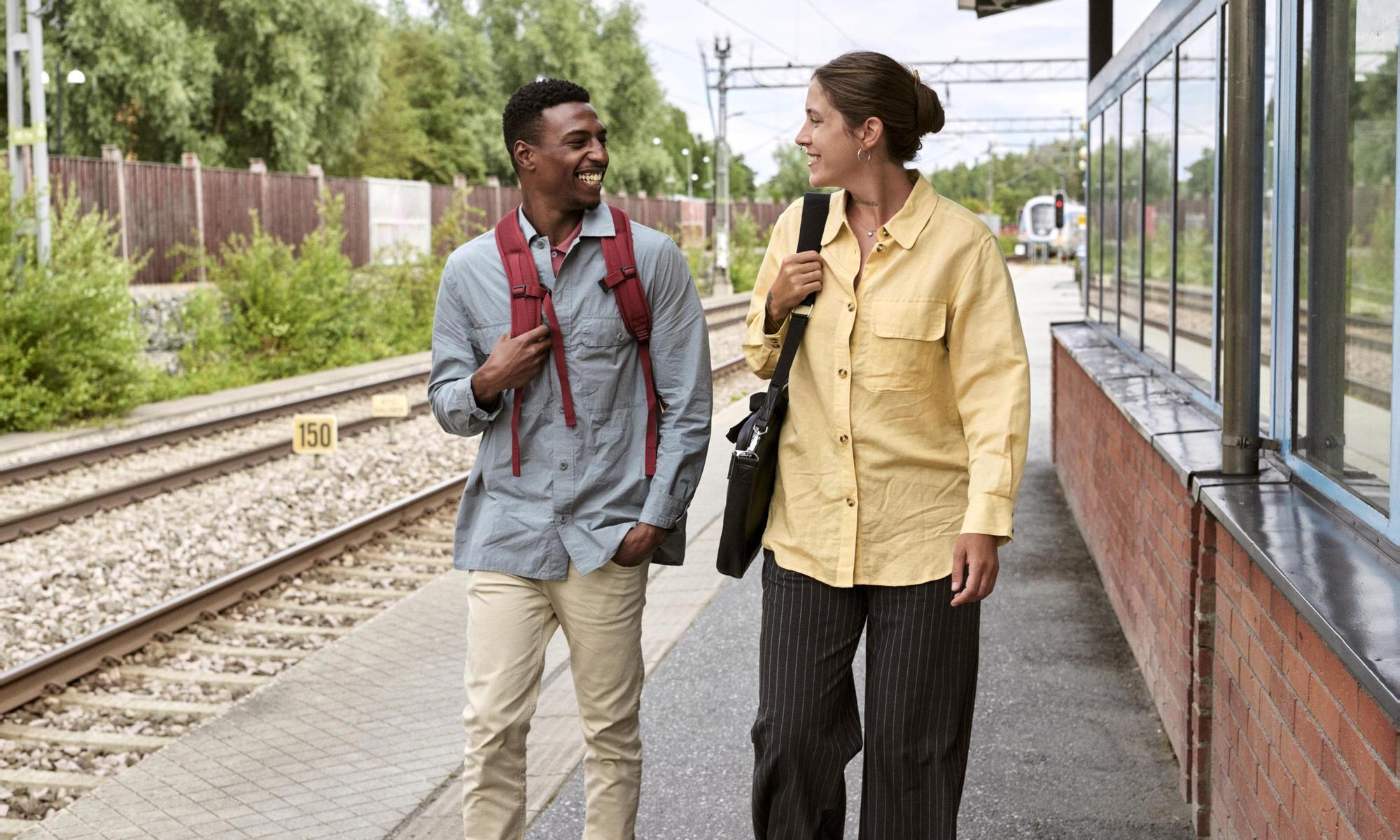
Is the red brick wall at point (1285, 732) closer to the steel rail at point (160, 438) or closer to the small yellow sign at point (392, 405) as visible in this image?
the steel rail at point (160, 438)

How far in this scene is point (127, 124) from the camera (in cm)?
3666

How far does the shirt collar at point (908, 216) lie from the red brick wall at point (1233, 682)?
1.06 meters

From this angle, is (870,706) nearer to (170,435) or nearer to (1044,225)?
(170,435)

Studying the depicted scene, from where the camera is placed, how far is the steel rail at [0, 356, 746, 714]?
627cm

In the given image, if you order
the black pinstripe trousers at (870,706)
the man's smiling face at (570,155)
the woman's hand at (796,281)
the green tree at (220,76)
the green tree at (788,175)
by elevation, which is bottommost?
the black pinstripe trousers at (870,706)

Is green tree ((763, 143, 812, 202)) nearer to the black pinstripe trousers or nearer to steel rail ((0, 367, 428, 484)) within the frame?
steel rail ((0, 367, 428, 484))

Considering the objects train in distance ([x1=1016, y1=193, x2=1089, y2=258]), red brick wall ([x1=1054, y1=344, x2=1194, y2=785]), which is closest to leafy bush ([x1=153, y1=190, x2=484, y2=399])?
red brick wall ([x1=1054, y1=344, x2=1194, y2=785])

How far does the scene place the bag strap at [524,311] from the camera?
343 centimetres

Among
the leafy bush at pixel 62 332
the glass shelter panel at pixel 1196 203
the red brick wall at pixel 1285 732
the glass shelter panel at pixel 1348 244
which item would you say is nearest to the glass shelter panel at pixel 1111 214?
the glass shelter panel at pixel 1196 203

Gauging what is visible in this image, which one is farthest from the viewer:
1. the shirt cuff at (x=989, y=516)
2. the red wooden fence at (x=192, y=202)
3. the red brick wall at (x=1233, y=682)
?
the red wooden fence at (x=192, y=202)

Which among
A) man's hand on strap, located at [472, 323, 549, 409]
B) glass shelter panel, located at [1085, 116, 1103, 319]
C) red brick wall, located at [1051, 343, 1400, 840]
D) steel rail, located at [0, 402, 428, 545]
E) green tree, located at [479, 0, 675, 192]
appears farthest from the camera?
green tree, located at [479, 0, 675, 192]

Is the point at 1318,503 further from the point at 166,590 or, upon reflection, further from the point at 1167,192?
the point at 166,590

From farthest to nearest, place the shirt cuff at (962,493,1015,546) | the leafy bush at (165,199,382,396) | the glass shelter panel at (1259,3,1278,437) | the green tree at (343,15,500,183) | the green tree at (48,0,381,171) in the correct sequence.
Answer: the green tree at (343,15,500,183) → the green tree at (48,0,381,171) → the leafy bush at (165,199,382,396) → the glass shelter panel at (1259,3,1278,437) → the shirt cuff at (962,493,1015,546)

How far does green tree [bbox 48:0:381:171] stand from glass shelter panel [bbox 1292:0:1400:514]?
3337 cm
